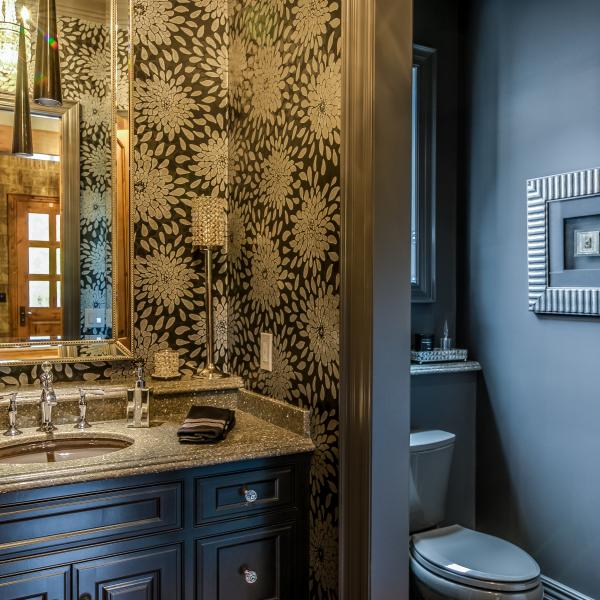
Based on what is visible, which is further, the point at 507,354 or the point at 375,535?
the point at 507,354

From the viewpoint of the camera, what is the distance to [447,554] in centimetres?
210

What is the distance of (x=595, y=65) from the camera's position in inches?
88.4

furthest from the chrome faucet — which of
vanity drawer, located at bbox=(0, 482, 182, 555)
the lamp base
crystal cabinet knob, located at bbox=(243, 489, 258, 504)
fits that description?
crystal cabinet knob, located at bbox=(243, 489, 258, 504)

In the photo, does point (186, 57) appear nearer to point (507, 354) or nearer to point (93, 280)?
point (93, 280)

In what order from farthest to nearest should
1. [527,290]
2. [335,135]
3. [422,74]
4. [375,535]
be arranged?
1. [422,74]
2. [527,290]
3. [335,135]
4. [375,535]

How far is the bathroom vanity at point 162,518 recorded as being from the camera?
1.34 m

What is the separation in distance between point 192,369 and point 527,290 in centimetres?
147

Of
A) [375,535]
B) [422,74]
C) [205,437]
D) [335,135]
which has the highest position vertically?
[422,74]

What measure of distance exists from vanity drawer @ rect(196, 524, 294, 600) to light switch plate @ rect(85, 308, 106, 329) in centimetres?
79

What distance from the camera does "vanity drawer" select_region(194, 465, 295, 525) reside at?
1.53 m

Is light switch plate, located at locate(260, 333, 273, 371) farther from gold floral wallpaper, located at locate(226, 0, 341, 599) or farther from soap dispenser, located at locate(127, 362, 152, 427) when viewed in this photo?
soap dispenser, located at locate(127, 362, 152, 427)

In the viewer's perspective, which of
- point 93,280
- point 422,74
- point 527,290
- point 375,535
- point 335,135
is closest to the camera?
point 375,535

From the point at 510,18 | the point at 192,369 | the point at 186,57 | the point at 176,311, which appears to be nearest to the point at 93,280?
the point at 176,311

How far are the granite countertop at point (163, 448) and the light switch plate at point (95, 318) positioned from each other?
323 mm
